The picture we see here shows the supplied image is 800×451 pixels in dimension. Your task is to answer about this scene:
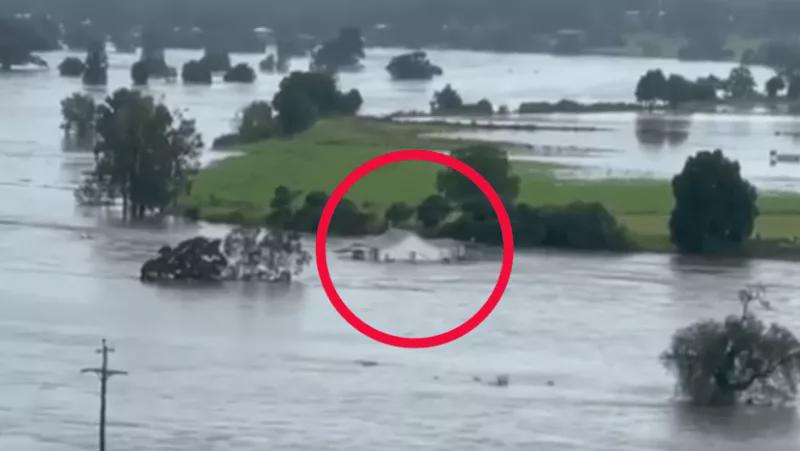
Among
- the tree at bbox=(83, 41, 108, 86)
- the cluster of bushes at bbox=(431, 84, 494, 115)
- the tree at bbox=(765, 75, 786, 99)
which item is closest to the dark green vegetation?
Result: the cluster of bushes at bbox=(431, 84, 494, 115)

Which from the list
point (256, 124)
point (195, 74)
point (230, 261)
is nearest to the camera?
point (230, 261)

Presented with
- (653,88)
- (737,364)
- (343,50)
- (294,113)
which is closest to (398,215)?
(737,364)

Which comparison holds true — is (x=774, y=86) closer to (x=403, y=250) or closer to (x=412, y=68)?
(x=412, y=68)

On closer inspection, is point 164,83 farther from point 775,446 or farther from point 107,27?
point 775,446

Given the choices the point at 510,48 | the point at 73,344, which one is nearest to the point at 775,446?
the point at 73,344

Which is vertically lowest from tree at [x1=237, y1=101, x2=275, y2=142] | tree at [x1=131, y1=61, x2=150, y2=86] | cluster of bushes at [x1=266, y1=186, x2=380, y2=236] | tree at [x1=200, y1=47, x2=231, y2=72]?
cluster of bushes at [x1=266, y1=186, x2=380, y2=236]

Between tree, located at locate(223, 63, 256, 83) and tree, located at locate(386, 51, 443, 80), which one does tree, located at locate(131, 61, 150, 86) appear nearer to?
tree, located at locate(223, 63, 256, 83)

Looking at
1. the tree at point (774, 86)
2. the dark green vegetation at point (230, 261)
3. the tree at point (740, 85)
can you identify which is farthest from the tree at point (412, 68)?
the dark green vegetation at point (230, 261)
